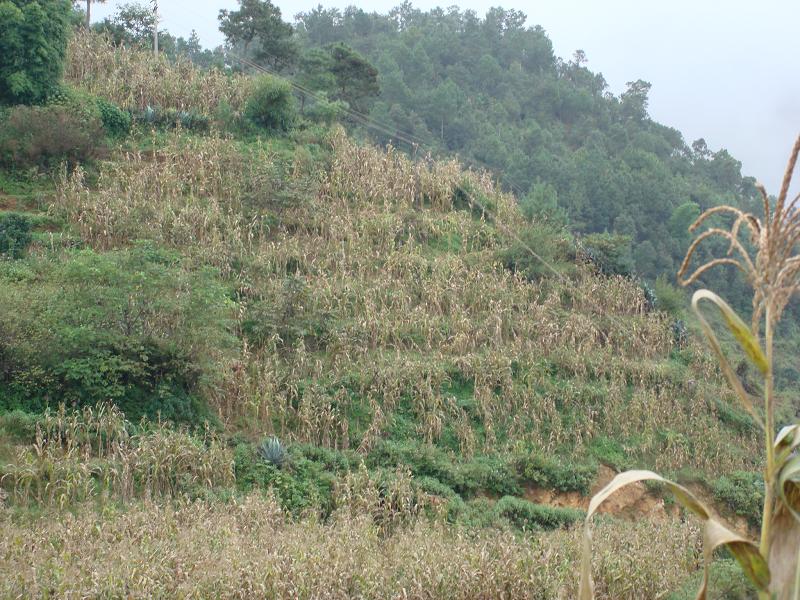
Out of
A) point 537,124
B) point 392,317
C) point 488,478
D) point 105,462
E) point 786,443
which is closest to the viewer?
point 786,443

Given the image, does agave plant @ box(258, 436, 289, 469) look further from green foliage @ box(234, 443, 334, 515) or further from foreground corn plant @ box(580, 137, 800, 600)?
foreground corn plant @ box(580, 137, 800, 600)

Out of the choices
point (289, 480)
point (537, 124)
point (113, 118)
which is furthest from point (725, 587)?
point (537, 124)

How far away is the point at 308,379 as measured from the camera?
1377 centimetres

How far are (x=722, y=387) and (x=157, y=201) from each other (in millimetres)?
12114

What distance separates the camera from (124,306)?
11.6 m

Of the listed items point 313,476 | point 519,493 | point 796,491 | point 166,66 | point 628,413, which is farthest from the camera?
point 166,66

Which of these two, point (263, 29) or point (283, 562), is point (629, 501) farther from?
point (263, 29)

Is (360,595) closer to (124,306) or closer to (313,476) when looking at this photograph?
(313,476)

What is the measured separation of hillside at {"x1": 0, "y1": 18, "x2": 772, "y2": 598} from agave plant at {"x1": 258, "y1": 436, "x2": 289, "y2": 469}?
54 mm

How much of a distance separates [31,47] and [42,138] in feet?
6.97

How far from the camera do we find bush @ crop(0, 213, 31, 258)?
14.6 m

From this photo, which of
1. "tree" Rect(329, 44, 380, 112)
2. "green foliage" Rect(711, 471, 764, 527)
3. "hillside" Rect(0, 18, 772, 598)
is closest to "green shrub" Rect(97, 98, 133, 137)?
"hillside" Rect(0, 18, 772, 598)

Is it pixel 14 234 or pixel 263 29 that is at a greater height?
pixel 263 29

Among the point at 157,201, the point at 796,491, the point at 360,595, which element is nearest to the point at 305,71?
the point at 157,201
